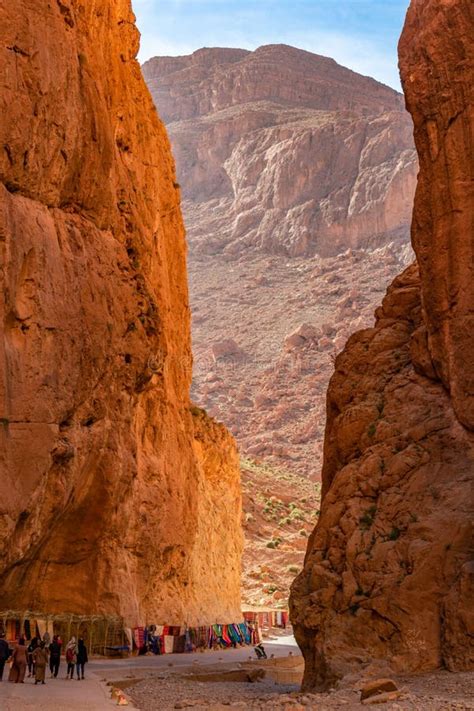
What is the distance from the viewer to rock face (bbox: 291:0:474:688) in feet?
72.2

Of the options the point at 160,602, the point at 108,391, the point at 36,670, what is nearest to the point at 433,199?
the point at 108,391

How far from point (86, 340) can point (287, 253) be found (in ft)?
459

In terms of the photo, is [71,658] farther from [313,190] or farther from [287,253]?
[313,190]

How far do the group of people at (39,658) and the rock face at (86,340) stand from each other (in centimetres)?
213

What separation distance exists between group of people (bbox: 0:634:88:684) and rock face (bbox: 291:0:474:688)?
5021 mm

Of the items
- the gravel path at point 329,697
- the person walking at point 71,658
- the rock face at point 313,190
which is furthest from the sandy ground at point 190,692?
the rock face at point 313,190

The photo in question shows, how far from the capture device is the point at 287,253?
167 metres

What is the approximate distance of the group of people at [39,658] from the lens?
2192 centimetres

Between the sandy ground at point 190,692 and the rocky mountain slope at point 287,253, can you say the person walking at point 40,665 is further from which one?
the rocky mountain slope at point 287,253

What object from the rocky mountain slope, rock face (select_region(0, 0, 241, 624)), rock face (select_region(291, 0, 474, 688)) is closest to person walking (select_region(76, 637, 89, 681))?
rock face (select_region(0, 0, 241, 624))

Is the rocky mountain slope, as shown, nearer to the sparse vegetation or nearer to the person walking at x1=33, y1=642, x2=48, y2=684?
the sparse vegetation

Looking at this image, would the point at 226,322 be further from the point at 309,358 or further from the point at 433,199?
the point at 433,199

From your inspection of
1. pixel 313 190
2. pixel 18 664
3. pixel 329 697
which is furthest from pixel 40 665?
pixel 313 190

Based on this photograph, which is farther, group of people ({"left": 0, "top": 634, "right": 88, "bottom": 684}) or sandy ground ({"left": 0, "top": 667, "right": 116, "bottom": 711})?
group of people ({"left": 0, "top": 634, "right": 88, "bottom": 684})
